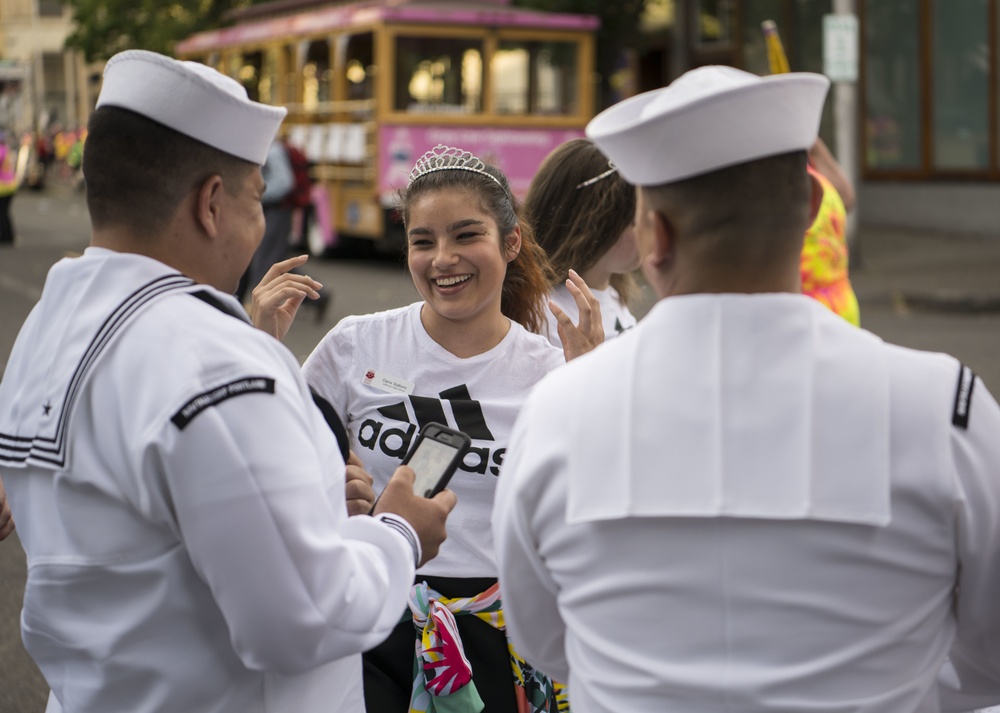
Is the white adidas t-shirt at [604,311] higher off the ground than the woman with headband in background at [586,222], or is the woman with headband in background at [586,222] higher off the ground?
the woman with headband in background at [586,222]

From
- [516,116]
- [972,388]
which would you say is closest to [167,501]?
[972,388]

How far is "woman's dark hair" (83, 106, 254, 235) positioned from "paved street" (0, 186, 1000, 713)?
2958mm

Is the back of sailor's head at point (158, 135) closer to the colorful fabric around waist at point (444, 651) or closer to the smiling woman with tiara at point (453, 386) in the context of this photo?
the smiling woman with tiara at point (453, 386)

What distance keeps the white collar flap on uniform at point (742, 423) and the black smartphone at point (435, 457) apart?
21.7 inches

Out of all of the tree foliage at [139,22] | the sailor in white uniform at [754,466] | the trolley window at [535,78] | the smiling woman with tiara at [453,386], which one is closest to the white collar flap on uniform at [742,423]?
the sailor in white uniform at [754,466]

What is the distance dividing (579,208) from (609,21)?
19.7 m

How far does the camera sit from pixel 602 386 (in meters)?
1.88

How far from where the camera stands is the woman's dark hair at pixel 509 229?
342cm

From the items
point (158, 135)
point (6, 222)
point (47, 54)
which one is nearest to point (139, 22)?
point (6, 222)

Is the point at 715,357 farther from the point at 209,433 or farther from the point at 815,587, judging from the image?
the point at 209,433

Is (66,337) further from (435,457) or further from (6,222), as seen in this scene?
(6,222)

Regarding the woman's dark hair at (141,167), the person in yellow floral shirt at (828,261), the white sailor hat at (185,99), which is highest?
the white sailor hat at (185,99)

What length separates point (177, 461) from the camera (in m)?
1.90

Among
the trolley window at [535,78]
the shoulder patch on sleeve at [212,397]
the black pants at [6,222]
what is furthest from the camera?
the black pants at [6,222]
